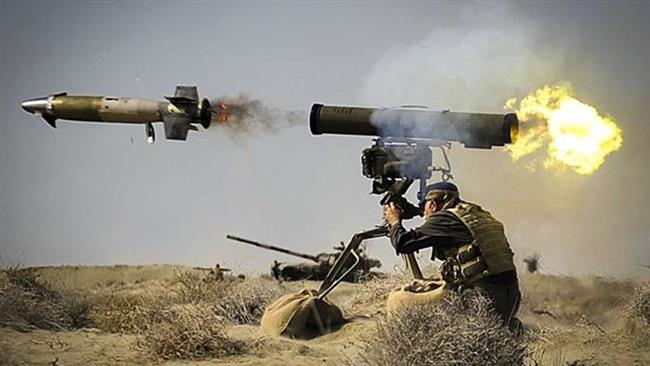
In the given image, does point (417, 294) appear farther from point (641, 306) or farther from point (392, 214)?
point (641, 306)

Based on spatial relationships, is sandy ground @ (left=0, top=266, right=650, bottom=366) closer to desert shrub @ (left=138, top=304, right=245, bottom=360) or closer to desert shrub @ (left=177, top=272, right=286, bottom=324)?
A: desert shrub @ (left=138, top=304, right=245, bottom=360)

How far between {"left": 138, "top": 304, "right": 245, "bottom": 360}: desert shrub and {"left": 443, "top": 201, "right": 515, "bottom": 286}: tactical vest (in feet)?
7.35

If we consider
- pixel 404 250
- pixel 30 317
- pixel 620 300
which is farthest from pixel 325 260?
pixel 404 250

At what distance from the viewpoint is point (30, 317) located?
33.3ft

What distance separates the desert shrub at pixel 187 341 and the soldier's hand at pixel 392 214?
1.86 metres

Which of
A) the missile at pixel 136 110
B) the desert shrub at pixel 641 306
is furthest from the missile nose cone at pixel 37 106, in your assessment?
the desert shrub at pixel 641 306

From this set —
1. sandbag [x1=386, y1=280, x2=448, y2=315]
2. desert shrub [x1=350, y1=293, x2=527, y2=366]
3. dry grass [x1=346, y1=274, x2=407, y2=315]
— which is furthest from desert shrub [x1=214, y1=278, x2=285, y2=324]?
desert shrub [x1=350, y1=293, x2=527, y2=366]

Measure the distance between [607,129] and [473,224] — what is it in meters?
3.05

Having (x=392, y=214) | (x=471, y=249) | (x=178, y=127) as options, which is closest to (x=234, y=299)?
(x=178, y=127)

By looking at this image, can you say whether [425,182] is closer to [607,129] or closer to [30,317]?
[607,129]

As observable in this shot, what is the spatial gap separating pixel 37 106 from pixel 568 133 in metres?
6.60

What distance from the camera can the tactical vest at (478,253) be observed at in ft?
25.1

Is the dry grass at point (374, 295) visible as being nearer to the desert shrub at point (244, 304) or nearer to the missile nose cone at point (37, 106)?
the desert shrub at point (244, 304)

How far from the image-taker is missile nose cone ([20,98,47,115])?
11492mm
